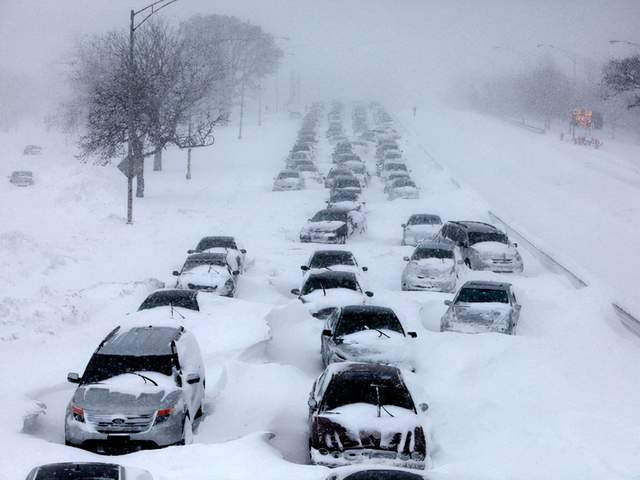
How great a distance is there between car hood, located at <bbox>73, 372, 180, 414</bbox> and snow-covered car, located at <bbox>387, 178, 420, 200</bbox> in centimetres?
3017

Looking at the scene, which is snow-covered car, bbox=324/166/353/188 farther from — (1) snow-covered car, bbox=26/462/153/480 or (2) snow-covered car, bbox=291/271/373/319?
(1) snow-covered car, bbox=26/462/153/480

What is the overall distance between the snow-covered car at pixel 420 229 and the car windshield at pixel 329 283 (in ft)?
35.0

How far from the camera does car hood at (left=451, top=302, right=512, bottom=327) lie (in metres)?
16.4

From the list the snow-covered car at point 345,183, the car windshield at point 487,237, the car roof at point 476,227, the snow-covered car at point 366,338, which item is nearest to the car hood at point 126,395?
the snow-covered car at point 366,338

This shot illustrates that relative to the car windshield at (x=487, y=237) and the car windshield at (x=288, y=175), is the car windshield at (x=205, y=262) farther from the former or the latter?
the car windshield at (x=288, y=175)

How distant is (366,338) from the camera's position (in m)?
13.5

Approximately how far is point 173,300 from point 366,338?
4.79m

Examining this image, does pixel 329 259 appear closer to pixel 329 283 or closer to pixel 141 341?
pixel 329 283

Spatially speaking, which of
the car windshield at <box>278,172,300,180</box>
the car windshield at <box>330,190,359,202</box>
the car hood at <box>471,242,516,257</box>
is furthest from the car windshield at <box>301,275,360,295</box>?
the car windshield at <box>278,172,300,180</box>

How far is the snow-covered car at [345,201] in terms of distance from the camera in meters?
33.0

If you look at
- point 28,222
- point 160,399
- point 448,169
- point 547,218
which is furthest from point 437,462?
point 448,169

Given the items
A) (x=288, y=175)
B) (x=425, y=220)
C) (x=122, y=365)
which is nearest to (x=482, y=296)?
(x=122, y=365)

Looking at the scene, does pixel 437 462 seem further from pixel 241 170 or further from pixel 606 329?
pixel 241 170

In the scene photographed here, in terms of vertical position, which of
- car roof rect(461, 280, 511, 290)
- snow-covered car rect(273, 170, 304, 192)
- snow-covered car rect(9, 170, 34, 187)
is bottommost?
snow-covered car rect(9, 170, 34, 187)
